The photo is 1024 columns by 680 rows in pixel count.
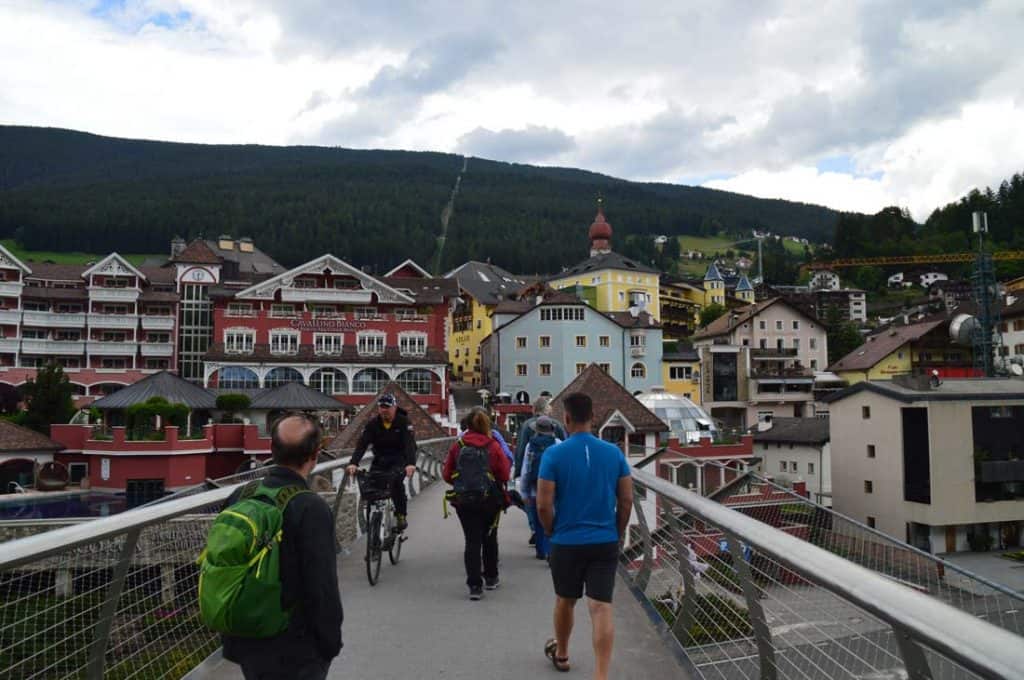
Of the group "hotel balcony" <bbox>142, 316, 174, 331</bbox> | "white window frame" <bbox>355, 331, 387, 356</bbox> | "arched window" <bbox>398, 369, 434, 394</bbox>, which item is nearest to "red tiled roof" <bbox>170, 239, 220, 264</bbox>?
"hotel balcony" <bbox>142, 316, 174, 331</bbox>

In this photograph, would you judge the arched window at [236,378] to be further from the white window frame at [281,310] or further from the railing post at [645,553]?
the railing post at [645,553]

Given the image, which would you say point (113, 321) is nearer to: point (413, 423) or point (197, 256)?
point (197, 256)

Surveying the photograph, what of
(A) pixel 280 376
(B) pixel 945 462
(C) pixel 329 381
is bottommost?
(B) pixel 945 462

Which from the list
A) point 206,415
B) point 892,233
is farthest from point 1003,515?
point 892,233

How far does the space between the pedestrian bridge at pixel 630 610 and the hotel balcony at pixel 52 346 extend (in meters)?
61.2

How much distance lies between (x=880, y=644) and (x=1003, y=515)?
4597 centimetres

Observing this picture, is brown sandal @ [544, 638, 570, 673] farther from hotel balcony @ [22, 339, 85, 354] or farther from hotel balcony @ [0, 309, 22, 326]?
hotel balcony @ [0, 309, 22, 326]

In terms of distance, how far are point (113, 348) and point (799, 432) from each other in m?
50.3

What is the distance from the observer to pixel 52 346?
6147cm

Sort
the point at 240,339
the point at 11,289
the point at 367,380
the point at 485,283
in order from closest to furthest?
the point at 240,339 < the point at 367,380 < the point at 11,289 < the point at 485,283

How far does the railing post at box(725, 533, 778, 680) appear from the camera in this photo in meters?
4.01

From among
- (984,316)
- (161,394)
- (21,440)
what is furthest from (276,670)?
(984,316)

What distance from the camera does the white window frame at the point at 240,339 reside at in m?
54.6

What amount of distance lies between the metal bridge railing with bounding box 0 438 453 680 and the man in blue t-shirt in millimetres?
2087
